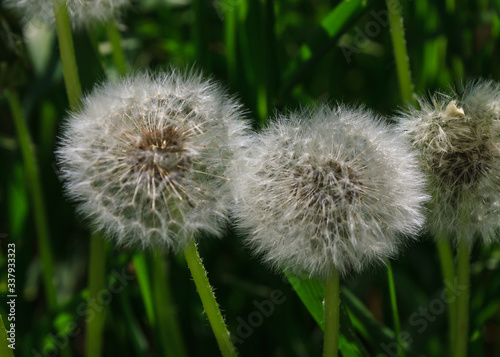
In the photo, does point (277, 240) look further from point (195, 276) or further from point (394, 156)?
point (394, 156)

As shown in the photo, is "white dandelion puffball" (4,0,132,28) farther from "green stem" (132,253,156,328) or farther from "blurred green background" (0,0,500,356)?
"green stem" (132,253,156,328)

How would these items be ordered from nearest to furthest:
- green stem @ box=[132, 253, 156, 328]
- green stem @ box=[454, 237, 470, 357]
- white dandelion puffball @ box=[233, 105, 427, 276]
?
white dandelion puffball @ box=[233, 105, 427, 276]
green stem @ box=[454, 237, 470, 357]
green stem @ box=[132, 253, 156, 328]

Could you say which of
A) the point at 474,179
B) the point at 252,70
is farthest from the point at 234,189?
the point at 252,70

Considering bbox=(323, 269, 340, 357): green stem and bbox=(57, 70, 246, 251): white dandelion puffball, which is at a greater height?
bbox=(57, 70, 246, 251): white dandelion puffball

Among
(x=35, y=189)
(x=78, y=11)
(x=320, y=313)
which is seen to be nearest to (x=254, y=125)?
(x=78, y=11)

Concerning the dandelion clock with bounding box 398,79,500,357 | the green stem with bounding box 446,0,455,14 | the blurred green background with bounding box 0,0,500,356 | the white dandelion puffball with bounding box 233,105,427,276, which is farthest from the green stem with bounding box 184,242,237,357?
the green stem with bounding box 446,0,455,14

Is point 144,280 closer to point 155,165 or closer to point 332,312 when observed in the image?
point 155,165
